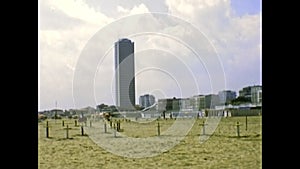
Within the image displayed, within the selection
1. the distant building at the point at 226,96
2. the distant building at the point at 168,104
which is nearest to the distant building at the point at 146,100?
the distant building at the point at 168,104

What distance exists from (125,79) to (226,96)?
45 cm

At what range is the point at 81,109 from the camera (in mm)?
1442

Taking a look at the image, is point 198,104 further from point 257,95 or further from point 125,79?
point 257,95

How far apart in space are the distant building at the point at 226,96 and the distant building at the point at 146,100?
0.99ft

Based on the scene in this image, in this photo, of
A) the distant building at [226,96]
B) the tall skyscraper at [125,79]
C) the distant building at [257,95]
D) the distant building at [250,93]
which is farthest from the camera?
the distant building at [226,96]

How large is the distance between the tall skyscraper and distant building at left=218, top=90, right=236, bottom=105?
1.32ft

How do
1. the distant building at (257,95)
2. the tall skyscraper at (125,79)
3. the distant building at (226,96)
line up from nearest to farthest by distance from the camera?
the distant building at (257,95) → the tall skyscraper at (125,79) → the distant building at (226,96)

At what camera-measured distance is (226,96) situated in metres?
1.54

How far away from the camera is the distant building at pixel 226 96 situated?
4.99 feet

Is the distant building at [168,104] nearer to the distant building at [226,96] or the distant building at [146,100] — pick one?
the distant building at [146,100]

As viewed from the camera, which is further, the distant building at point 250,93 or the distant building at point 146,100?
the distant building at point 146,100

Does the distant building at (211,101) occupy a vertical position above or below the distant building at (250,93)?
below
